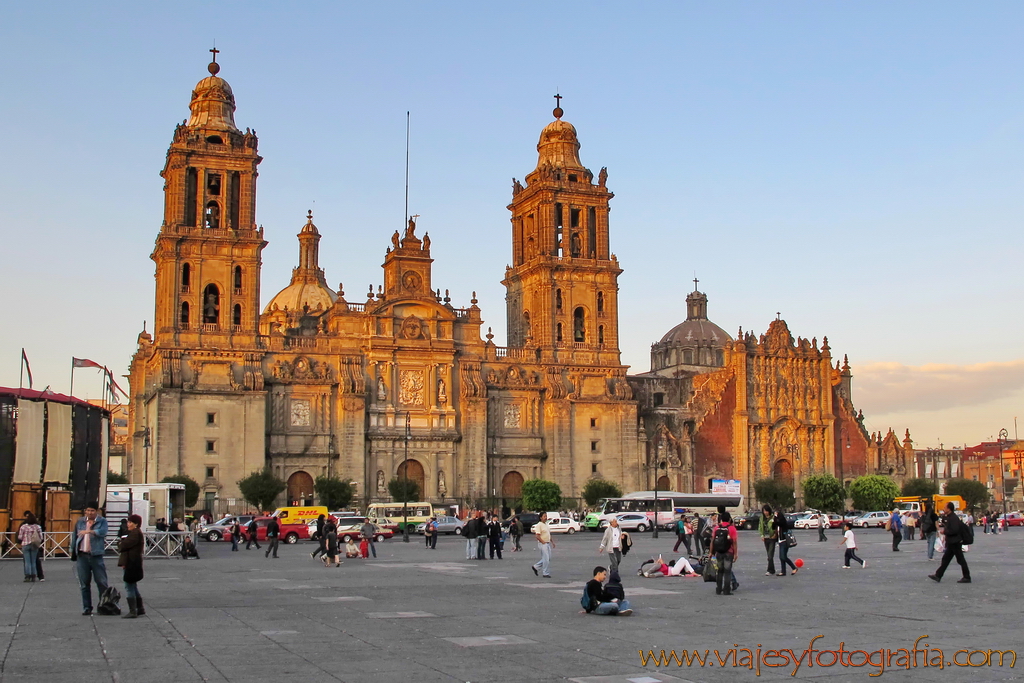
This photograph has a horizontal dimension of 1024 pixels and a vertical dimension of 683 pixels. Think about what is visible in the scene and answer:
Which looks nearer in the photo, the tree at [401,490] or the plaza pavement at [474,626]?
the plaza pavement at [474,626]

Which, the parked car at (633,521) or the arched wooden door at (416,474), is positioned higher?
the arched wooden door at (416,474)

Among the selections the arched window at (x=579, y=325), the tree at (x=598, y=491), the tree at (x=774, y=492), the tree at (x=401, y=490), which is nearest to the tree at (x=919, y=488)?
the tree at (x=774, y=492)

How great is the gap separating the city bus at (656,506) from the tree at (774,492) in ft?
43.0

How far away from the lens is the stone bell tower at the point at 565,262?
85.0m

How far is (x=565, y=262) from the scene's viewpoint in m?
85.4

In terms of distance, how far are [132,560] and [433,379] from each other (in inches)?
2506

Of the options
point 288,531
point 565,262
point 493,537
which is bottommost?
point 288,531

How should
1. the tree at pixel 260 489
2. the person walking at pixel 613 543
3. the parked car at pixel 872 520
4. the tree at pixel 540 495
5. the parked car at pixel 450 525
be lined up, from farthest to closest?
the tree at pixel 540 495 → the parked car at pixel 872 520 → the tree at pixel 260 489 → the parked car at pixel 450 525 → the person walking at pixel 613 543

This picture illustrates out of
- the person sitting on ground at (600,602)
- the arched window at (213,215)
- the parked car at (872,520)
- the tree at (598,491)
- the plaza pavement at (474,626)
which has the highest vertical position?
the arched window at (213,215)

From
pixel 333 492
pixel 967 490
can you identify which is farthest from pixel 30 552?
pixel 967 490

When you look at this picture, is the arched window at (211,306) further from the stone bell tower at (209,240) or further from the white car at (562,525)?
the white car at (562,525)

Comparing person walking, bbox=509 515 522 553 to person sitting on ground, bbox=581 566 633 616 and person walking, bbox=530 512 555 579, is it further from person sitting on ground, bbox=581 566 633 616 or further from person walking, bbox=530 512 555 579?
person sitting on ground, bbox=581 566 633 616

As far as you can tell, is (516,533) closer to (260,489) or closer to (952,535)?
(952,535)

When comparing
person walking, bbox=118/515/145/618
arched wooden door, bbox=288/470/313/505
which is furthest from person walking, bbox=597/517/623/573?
arched wooden door, bbox=288/470/313/505
